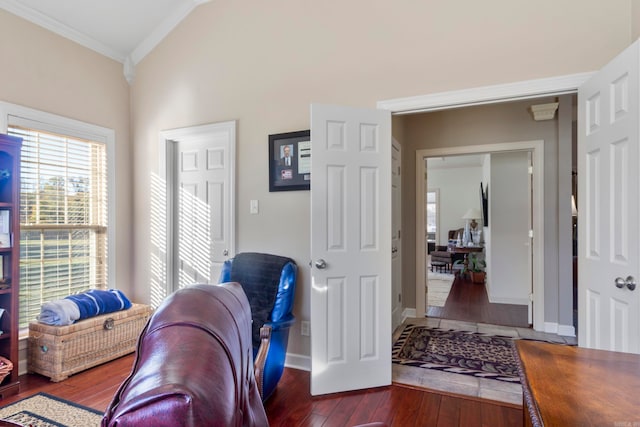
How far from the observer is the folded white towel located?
2.73 m

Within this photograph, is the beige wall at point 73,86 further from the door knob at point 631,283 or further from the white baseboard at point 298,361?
the door knob at point 631,283

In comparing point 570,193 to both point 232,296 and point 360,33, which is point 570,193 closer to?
point 360,33

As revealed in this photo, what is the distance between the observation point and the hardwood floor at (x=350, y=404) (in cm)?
217

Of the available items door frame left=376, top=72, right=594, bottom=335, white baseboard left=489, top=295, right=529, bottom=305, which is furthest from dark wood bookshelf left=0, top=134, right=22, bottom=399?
white baseboard left=489, top=295, right=529, bottom=305

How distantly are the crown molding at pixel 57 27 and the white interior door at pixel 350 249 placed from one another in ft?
8.14

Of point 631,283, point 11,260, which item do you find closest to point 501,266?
point 631,283

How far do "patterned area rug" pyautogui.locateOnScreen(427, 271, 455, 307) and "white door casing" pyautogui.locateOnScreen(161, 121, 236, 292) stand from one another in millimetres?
3446

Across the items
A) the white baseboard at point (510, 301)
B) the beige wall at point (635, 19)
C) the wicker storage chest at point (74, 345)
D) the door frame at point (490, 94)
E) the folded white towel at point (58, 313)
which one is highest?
the beige wall at point (635, 19)

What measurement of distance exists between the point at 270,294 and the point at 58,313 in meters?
1.70

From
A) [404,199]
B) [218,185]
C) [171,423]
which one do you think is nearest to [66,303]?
[218,185]

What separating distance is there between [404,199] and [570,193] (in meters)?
1.82

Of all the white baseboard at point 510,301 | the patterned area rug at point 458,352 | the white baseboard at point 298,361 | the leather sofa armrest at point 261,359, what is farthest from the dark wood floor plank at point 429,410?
the white baseboard at point 510,301

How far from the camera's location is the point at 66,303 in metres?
2.81

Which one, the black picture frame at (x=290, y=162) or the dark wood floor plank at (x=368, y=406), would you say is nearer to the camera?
the dark wood floor plank at (x=368, y=406)
